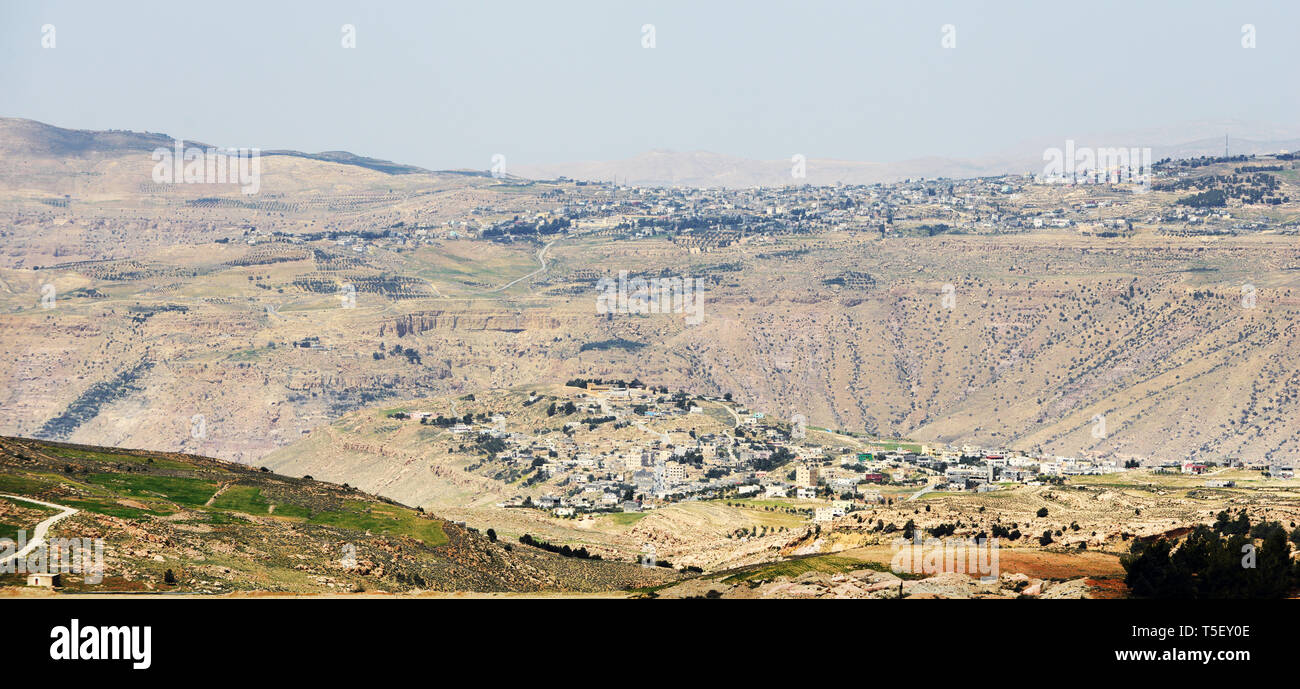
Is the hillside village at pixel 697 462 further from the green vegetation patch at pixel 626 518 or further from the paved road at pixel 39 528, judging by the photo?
the paved road at pixel 39 528

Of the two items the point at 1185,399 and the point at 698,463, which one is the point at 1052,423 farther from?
the point at 698,463

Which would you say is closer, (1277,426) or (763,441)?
(763,441)

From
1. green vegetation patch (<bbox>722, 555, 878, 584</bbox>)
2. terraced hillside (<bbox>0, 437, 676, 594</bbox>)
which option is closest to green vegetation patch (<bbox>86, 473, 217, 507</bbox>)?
terraced hillside (<bbox>0, 437, 676, 594</bbox>)

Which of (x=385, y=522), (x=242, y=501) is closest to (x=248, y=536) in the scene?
(x=242, y=501)

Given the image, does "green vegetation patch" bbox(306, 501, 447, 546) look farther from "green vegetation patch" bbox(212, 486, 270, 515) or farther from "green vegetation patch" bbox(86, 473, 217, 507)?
"green vegetation patch" bbox(86, 473, 217, 507)

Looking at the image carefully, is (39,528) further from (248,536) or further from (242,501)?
(242,501)

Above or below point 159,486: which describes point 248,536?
below

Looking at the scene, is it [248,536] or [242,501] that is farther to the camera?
[242,501]

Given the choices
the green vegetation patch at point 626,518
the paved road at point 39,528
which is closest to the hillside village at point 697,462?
the green vegetation patch at point 626,518
